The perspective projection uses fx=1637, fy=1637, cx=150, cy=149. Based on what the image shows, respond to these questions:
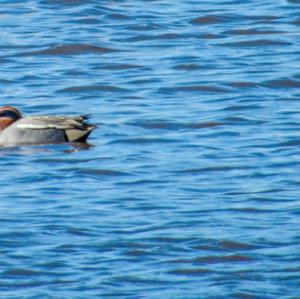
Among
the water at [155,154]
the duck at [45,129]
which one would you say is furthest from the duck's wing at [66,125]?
the water at [155,154]

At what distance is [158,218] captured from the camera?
12.8 metres

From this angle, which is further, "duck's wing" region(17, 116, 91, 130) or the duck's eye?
the duck's eye

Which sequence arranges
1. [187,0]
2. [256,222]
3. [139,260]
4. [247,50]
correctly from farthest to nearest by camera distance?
[187,0]
[247,50]
[256,222]
[139,260]

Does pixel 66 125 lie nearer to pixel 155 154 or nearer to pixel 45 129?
pixel 45 129

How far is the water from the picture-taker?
11523 millimetres

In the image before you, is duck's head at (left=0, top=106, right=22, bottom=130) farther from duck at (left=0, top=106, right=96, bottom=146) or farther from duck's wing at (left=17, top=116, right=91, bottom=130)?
duck's wing at (left=17, top=116, right=91, bottom=130)

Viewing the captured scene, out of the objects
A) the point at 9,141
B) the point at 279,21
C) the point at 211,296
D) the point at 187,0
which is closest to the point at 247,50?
the point at 279,21

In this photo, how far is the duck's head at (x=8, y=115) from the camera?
16531 millimetres

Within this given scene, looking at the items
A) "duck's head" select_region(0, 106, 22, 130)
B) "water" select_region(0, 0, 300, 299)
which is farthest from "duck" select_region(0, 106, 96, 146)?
"water" select_region(0, 0, 300, 299)

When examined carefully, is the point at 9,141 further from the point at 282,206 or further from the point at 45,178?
the point at 282,206

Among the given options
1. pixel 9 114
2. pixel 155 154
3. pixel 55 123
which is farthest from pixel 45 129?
pixel 155 154

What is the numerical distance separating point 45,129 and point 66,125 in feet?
0.80

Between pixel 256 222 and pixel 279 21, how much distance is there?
10.4 metres

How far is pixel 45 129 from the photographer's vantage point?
639 inches
